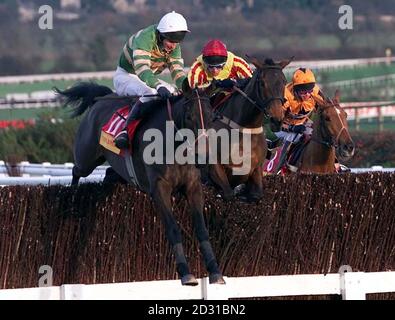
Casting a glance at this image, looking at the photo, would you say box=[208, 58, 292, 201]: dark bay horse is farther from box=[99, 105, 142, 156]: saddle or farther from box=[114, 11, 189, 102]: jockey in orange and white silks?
box=[99, 105, 142, 156]: saddle

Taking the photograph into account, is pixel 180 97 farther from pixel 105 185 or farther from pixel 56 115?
pixel 56 115

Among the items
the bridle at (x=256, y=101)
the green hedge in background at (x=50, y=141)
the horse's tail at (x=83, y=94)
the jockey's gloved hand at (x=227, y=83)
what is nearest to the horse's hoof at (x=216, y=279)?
the bridle at (x=256, y=101)

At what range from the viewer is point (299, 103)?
1104cm

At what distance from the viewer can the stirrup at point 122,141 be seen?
8.85 m

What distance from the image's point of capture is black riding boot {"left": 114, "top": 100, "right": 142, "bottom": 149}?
8852 mm

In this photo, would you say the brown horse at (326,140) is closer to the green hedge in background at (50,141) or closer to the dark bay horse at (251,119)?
the dark bay horse at (251,119)

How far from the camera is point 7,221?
8.24 meters

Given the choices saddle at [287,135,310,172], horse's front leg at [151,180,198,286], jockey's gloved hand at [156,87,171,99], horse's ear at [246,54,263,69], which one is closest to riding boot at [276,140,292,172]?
saddle at [287,135,310,172]

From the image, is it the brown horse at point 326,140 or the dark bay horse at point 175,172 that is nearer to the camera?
the dark bay horse at point 175,172

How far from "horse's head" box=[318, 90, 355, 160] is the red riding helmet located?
1.70 metres

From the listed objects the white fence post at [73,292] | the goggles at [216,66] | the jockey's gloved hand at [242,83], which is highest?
the goggles at [216,66]

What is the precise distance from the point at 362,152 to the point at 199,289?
394 inches

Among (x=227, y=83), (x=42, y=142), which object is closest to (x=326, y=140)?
(x=227, y=83)

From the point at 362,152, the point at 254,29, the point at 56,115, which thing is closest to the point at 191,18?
the point at 254,29
